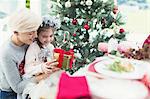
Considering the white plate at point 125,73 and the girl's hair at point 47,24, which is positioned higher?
the girl's hair at point 47,24

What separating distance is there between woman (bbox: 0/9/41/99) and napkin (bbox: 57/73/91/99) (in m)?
0.35

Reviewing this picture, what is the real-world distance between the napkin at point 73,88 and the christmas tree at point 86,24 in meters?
1.10

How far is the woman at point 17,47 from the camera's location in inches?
66.7

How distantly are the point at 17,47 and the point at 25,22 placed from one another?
16 centimetres

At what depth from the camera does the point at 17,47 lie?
1.76m

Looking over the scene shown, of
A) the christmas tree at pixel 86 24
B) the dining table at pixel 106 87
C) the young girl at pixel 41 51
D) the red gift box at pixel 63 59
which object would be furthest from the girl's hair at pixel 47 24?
the christmas tree at pixel 86 24

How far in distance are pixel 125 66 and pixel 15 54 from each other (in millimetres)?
641

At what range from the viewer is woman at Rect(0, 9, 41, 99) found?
1.69 metres

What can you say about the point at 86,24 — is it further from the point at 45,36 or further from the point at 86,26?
the point at 45,36

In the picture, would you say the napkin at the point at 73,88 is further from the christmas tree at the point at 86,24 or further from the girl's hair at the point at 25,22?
the christmas tree at the point at 86,24

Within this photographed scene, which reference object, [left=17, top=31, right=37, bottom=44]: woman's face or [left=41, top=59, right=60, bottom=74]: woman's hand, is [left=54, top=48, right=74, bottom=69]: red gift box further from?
[left=17, top=31, right=37, bottom=44]: woman's face

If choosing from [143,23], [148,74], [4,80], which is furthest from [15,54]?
[143,23]

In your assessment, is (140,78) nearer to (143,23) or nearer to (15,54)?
(15,54)

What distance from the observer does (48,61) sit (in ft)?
5.48
